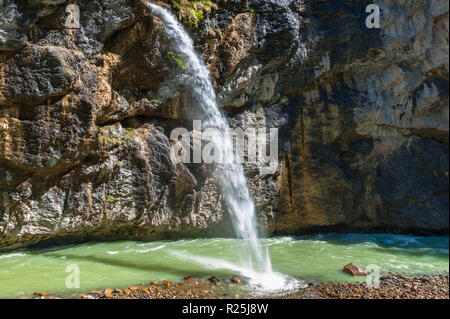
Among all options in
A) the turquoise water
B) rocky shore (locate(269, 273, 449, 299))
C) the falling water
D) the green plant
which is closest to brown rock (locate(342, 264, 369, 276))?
the turquoise water

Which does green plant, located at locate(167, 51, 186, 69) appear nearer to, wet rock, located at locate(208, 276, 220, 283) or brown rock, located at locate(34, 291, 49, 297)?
wet rock, located at locate(208, 276, 220, 283)

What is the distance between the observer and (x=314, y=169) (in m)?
7.79

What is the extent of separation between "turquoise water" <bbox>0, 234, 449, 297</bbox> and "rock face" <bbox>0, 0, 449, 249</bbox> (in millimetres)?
440

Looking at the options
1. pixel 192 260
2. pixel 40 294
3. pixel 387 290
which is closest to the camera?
pixel 40 294

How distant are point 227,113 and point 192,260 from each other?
3303mm

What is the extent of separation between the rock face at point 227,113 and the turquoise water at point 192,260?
0.44m

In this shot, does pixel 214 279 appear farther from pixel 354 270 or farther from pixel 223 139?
pixel 223 139

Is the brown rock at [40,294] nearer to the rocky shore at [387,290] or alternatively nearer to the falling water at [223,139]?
the rocky shore at [387,290]

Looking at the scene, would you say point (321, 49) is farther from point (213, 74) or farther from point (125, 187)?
point (125, 187)

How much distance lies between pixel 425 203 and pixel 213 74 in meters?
6.07

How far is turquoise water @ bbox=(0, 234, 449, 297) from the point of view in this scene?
4.32 m

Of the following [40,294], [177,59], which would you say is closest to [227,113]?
[177,59]

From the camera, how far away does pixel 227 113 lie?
733 centimetres

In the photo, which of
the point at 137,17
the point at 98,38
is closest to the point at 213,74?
the point at 137,17
